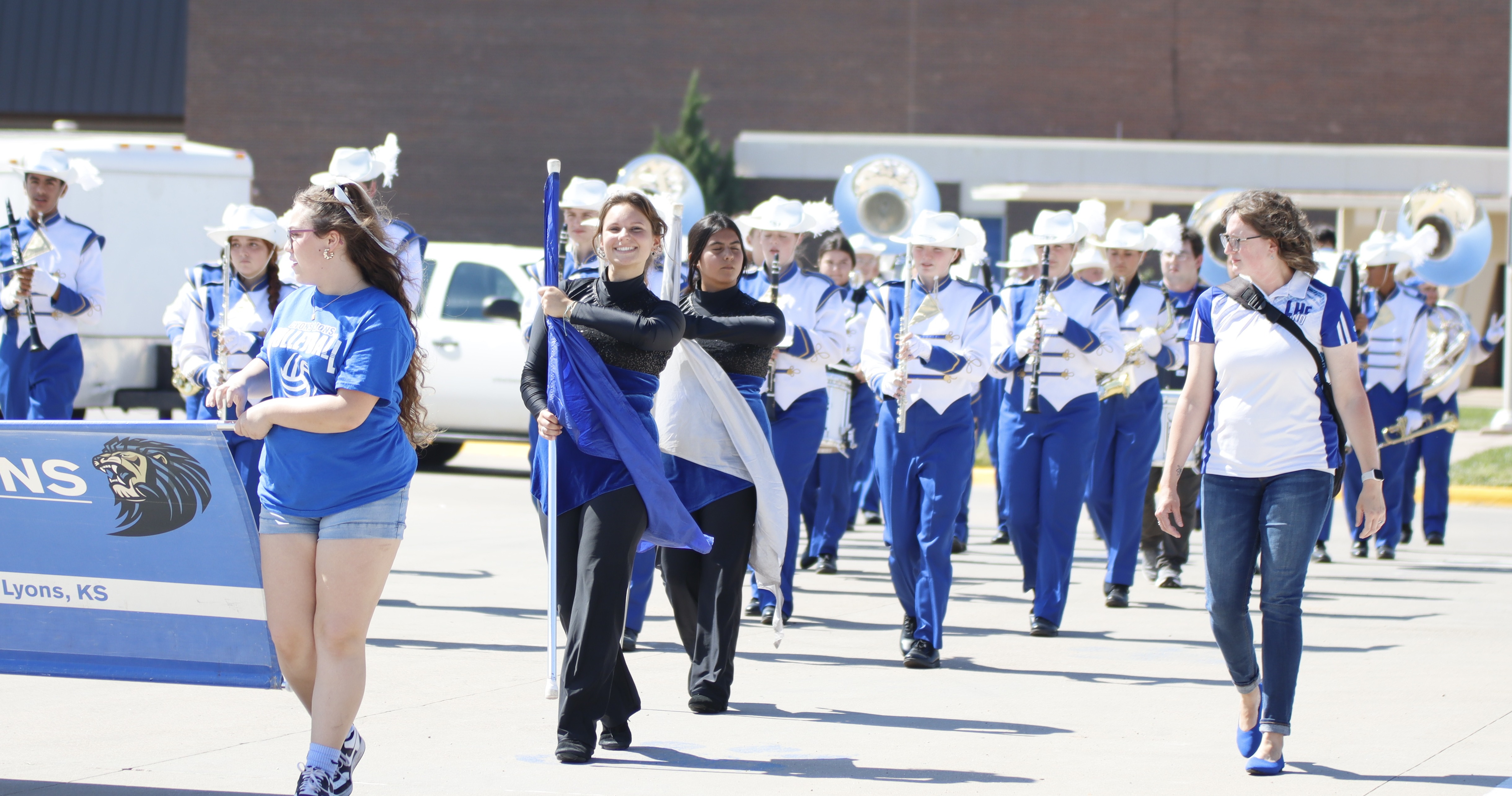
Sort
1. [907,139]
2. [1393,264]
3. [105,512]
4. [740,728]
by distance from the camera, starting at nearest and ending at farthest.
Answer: [105,512], [740,728], [1393,264], [907,139]

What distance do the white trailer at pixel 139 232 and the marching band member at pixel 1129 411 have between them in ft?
28.4

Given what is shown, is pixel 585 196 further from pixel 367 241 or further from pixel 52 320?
pixel 367 241

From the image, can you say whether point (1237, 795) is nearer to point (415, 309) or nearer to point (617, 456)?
point (617, 456)

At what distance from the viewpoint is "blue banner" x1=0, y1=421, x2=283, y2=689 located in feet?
15.2

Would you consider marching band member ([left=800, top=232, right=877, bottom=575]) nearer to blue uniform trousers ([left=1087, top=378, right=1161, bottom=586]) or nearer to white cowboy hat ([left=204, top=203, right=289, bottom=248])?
blue uniform trousers ([left=1087, top=378, right=1161, bottom=586])

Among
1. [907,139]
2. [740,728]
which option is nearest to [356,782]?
[740,728]

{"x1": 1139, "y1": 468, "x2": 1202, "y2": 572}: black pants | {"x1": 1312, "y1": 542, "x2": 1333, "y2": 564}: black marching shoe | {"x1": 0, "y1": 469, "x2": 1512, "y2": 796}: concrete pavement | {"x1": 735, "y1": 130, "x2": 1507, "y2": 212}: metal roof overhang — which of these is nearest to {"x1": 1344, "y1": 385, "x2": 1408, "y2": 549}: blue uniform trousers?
{"x1": 1312, "y1": 542, "x2": 1333, "y2": 564}: black marching shoe

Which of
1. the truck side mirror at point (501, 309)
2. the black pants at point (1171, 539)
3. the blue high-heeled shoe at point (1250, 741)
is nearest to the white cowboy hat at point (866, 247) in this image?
the truck side mirror at point (501, 309)

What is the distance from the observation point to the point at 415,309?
218 inches

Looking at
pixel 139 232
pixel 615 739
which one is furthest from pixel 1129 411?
pixel 139 232

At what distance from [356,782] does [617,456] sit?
4.24 ft

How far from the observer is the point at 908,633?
7.50 metres

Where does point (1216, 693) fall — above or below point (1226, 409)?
below

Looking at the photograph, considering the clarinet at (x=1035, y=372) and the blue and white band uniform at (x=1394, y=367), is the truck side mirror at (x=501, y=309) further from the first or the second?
the blue and white band uniform at (x=1394, y=367)
